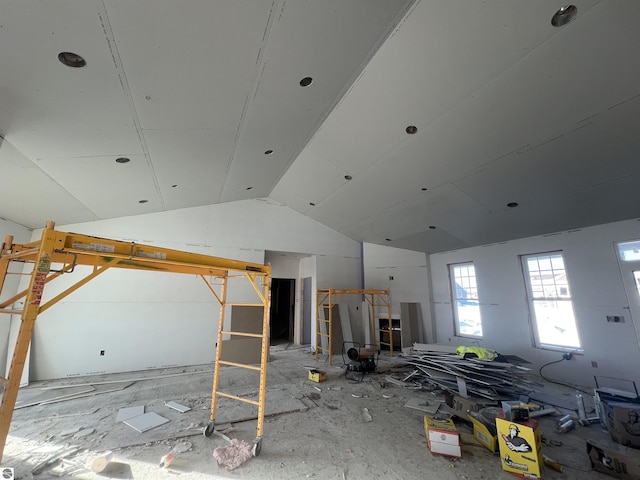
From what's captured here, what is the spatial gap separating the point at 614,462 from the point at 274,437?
3226 mm

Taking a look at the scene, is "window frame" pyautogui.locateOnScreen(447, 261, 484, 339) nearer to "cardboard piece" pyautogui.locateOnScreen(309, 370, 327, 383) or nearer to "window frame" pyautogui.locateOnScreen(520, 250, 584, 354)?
"window frame" pyautogui.locateOnScreen(520, 250, 584, 354)

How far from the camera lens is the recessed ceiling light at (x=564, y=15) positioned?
6.60ft

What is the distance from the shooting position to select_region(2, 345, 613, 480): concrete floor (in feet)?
7.86

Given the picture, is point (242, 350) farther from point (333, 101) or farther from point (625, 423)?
point (625, 423)

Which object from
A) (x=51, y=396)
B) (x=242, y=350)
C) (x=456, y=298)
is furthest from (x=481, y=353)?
(x=51, y=396)

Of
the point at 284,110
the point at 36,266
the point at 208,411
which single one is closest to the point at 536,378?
the point at 208,411

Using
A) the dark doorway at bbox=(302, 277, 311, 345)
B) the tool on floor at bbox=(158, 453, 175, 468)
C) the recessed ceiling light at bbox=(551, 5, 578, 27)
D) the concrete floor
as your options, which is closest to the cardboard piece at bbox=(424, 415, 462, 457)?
the concrete floor

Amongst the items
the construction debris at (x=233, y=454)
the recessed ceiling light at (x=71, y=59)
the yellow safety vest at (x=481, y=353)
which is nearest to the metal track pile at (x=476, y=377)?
the yellow safety vest at (x=481, y=353)

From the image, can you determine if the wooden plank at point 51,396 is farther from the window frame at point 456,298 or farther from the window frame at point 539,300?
the window frame at point 539,300

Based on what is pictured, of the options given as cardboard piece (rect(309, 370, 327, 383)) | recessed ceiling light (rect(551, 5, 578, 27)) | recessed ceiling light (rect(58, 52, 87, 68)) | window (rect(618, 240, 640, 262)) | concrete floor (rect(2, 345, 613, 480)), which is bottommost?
concrete floor (rect(2, 345, 613, 480))

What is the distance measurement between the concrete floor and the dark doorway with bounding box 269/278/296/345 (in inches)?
213

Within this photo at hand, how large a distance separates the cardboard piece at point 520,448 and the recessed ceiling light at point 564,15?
3.44 m

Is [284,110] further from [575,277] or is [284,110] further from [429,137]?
[575,277]

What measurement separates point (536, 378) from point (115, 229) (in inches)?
365
